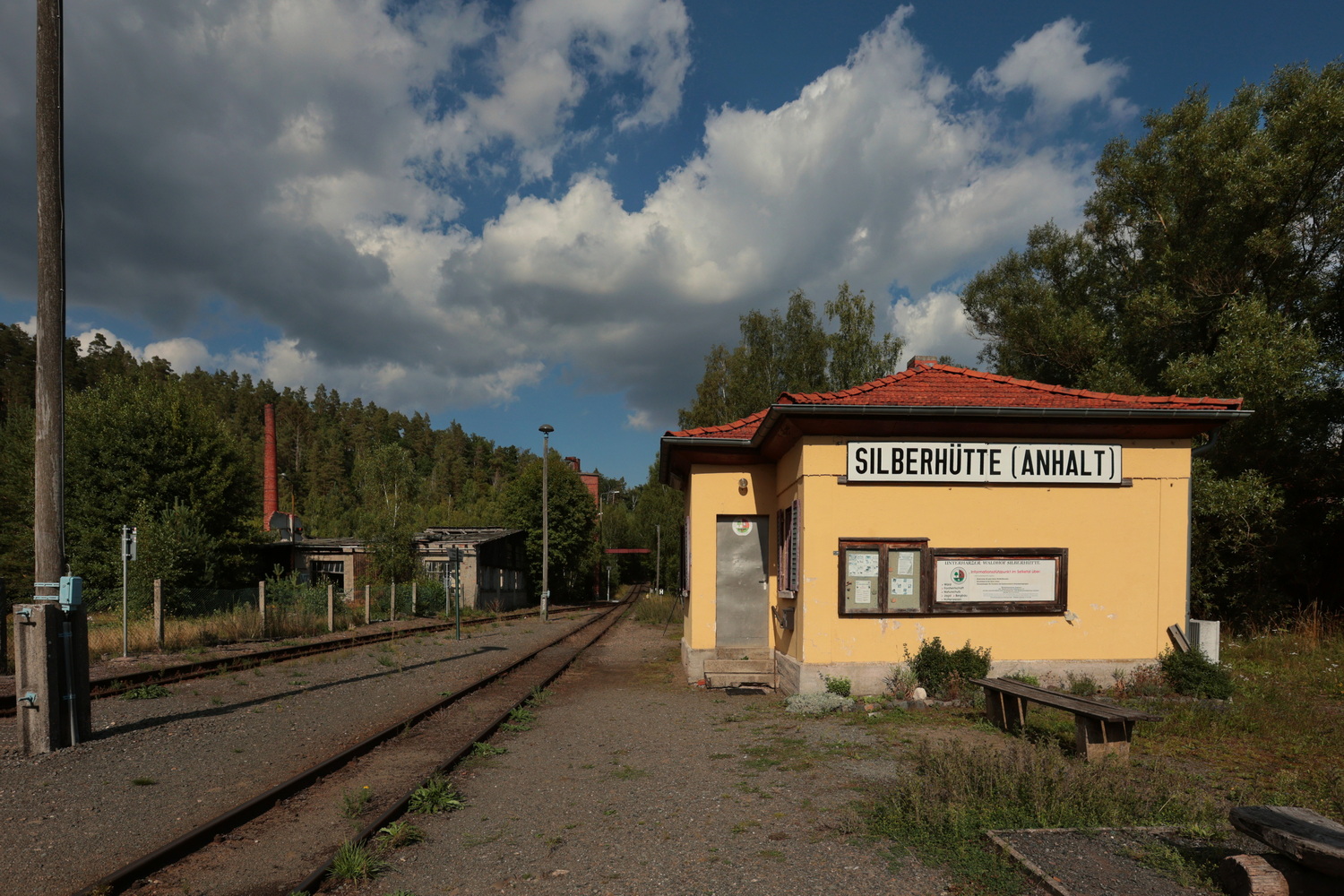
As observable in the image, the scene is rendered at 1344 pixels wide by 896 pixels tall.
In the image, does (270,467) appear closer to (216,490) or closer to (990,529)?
(216,490)

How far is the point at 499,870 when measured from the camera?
4.58 metres

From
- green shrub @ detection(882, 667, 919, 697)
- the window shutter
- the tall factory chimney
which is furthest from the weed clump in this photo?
the tall factory chimney

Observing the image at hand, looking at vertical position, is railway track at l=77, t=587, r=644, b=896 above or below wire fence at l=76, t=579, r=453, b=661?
above

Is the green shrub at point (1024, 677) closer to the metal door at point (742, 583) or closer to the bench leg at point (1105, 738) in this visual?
the bench leg at point (1105, 738)

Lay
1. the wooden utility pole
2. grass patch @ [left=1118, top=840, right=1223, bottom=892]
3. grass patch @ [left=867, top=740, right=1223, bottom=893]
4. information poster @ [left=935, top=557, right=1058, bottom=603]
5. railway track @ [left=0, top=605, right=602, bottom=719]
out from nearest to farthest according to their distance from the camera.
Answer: grass patch @ [left=1118, top=840, right=1223, bottom=892] → grass patch @ [left=867, top=740, right=1223, bottom=893] → the wooden utility pole → information poster @ [left=935, top=557, right=1058, bottom=603] → railway track @ [left=0, top=605, right=602, bottom=719]

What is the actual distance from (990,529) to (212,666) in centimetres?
1307

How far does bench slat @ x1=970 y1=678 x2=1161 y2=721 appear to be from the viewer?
20.2ft

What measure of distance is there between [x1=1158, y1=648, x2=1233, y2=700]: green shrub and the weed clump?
4.23 m

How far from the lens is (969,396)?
36.3 ft

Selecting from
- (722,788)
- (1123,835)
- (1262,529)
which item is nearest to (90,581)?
(722,788)

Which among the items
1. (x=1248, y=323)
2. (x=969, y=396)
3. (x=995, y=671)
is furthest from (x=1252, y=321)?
(x=995, y=671)

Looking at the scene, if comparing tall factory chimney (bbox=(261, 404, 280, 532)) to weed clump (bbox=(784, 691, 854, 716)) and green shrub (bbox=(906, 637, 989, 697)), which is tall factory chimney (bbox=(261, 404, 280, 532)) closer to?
weed clump (bbox=(784, 691, 854, 716))

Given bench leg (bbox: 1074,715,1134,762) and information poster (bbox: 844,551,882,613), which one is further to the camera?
information poster (bbox: 844,551,882,613)

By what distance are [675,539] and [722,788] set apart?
37.6 metres
